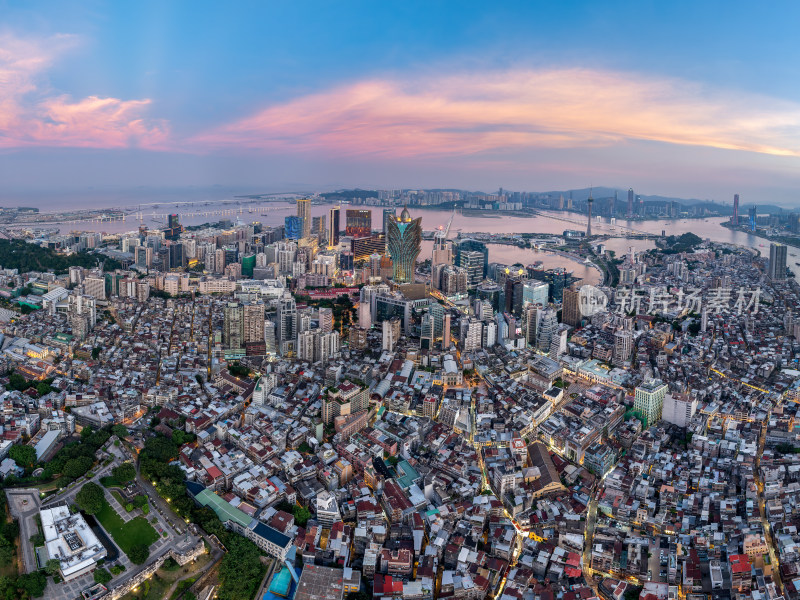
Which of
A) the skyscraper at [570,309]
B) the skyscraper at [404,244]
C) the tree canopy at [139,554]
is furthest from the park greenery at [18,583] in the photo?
the skyscraper at [404,244]

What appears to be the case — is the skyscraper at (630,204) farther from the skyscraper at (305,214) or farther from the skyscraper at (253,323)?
the skyscraper at (253,323)

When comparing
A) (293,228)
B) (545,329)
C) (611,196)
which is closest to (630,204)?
(611,196)

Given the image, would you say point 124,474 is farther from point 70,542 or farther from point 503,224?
point 503,224

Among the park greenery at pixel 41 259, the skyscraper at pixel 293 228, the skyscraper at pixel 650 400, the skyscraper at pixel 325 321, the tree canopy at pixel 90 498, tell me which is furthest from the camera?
the skyscraper at pixel 293 228

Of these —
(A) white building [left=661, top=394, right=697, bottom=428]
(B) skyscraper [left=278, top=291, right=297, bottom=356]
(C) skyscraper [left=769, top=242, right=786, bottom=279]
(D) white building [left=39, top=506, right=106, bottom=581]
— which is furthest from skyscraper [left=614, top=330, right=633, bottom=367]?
(C) skyscraper [left=769, top=242, right=786, bottom=279]

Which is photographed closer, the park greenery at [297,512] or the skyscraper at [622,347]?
the park greenery at [297,512]
